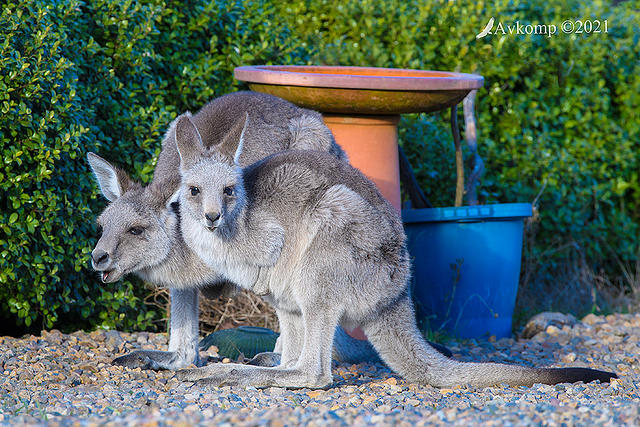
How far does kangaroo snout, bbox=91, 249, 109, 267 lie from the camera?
4.16m

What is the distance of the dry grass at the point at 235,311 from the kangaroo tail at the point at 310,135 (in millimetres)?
1217

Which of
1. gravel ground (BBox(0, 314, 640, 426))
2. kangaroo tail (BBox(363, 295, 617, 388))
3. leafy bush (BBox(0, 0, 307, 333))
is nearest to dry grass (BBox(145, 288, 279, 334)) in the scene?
leafy bush (BBox(0, 0, 307, 333))

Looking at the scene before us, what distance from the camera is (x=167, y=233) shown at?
434 cm

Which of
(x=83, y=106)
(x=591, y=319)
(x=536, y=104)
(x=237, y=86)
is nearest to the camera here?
(x=83, y=106)

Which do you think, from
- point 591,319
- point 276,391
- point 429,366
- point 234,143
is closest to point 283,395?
point 276,391

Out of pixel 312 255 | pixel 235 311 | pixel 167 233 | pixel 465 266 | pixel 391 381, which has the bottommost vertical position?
pixel 391 381

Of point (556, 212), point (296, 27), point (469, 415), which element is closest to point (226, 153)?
point (469, 415)

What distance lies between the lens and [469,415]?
3191mm

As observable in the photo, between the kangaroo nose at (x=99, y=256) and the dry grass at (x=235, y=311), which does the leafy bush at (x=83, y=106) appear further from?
the kangaroo nose at (x=99, y=256)

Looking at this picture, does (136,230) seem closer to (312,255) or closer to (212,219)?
(212,219)

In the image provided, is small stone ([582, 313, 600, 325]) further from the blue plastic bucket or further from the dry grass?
the dry grass

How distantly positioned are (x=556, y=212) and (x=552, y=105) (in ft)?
3.18

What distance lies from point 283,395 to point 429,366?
78 cm

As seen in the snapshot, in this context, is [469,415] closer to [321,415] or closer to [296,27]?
[321,415]
